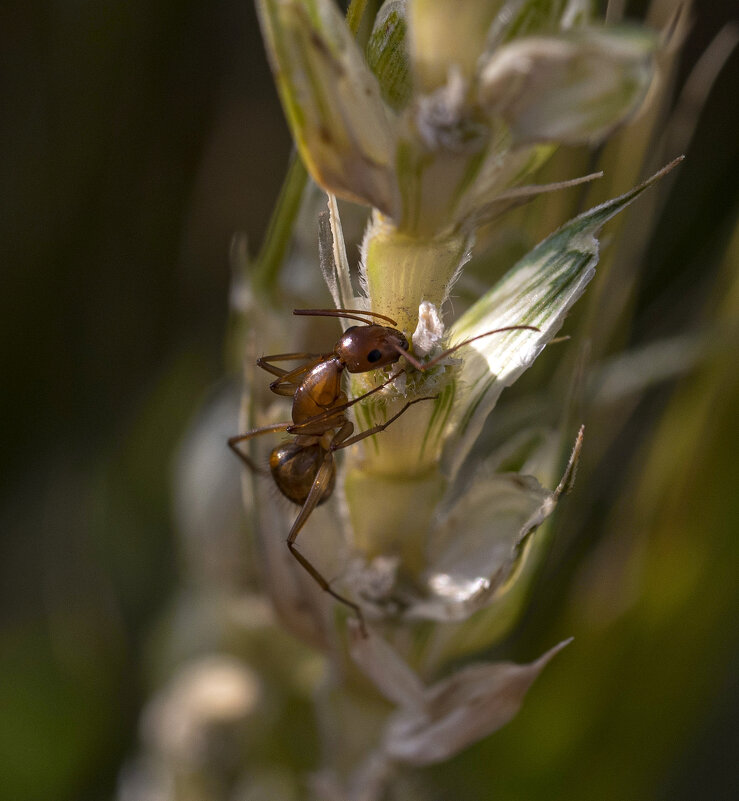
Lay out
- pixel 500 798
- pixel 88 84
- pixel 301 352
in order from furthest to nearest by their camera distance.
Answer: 1. pixel 88 84
2. pixel 500 798
3. pixel 301 352

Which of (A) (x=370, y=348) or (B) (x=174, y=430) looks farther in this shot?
(B) (x=174, y=430)

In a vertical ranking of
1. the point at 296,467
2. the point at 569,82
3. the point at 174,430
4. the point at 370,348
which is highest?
the point at 569,82

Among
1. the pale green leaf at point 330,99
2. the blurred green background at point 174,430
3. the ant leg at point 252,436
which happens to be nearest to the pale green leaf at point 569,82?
the pale green leaf at point 330,99

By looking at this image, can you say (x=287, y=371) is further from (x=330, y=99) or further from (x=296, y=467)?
(x=330, y=99)

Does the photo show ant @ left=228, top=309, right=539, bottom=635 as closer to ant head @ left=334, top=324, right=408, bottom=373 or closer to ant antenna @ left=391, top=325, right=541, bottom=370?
ant head @ left=334, top=324, right=408, bottom=373

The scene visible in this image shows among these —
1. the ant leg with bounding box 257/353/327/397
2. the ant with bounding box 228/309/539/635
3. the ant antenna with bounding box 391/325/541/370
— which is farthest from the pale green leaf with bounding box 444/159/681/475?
the ant leg with bounding box 257/353/327/397

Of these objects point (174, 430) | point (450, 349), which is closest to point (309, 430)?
point (450, 349)

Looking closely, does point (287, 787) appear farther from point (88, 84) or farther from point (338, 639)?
point (88, 84)

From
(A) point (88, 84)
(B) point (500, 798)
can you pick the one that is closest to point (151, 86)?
(A) point (88, 84)
